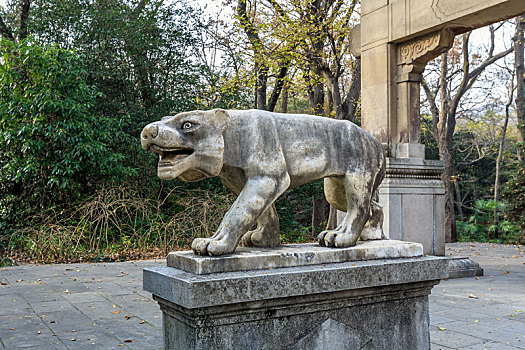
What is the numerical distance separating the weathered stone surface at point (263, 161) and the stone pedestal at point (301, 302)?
0.59 feet

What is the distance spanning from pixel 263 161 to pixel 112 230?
28.9 feet

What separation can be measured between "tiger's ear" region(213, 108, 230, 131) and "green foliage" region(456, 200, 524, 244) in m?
15.7

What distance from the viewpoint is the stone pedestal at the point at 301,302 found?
8.23 ft

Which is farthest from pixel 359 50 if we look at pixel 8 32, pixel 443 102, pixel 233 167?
pixel 8 32

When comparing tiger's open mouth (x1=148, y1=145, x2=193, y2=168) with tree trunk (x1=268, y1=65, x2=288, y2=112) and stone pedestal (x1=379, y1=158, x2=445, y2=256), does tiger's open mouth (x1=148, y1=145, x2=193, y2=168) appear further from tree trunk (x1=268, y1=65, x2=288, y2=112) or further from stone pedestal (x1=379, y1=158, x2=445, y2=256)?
tree trunk (x1=268, y1=65, x2=288, y2=112)

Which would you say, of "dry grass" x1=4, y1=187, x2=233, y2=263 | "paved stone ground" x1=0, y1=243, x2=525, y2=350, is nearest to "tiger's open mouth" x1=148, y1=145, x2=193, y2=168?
"paved stone ground" x1=0, y1=243, x2=525, y2=350

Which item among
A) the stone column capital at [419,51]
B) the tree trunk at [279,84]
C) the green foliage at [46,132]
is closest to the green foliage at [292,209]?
the tree trunk at [279,84]

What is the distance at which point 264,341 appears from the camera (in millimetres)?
2680

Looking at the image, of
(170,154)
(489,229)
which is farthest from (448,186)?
(170,154)

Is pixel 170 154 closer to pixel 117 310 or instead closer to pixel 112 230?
pixel 117 310

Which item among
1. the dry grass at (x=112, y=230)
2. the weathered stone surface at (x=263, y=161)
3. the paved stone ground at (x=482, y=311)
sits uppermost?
the weathered stone surface at (x=263, y=161)

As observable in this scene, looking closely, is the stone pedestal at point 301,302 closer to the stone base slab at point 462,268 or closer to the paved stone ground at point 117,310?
the paved stone ground at point 117,310

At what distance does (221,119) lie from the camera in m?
2.83

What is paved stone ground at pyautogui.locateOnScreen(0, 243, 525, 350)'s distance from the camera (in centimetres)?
425
